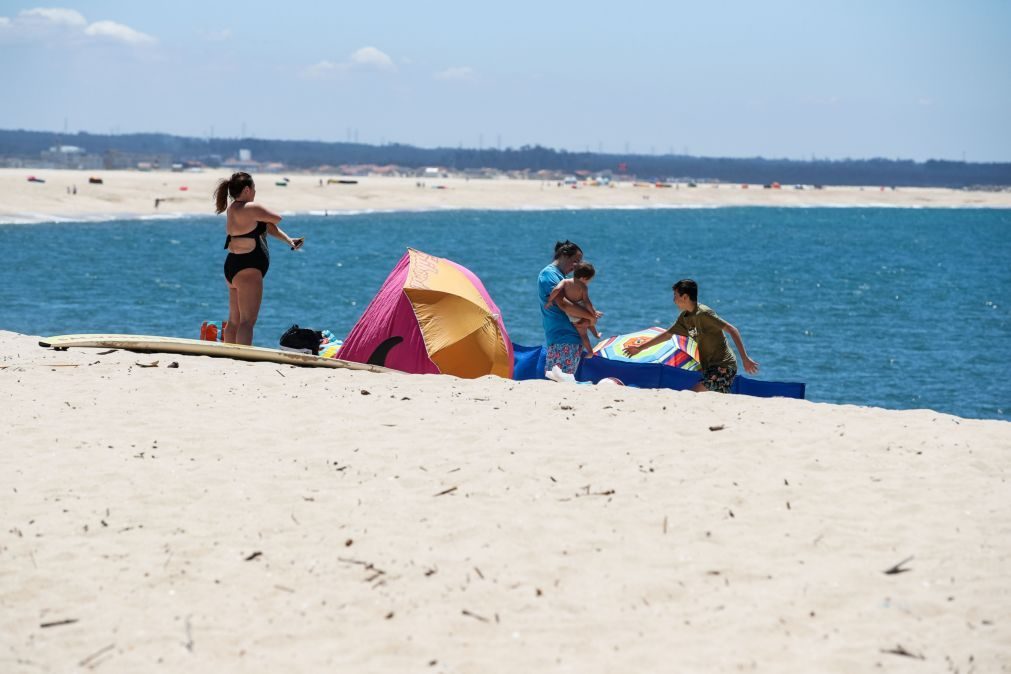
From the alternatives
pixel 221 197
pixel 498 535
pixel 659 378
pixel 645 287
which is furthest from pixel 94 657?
pixel 645 287

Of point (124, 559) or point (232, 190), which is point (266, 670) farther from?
point (232, 190)

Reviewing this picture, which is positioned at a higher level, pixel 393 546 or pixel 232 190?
pixel 232 190

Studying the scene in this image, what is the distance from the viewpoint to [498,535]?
560cm

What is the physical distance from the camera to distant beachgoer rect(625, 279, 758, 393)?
949cm

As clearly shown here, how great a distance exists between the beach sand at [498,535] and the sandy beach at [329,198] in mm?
62102

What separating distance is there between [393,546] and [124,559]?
1255 millimetres

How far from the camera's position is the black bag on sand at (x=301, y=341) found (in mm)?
10961

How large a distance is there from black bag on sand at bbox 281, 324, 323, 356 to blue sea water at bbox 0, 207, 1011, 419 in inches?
416

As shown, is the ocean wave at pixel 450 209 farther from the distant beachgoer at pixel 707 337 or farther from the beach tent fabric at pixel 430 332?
the distant beachgoer at pixel 707 337

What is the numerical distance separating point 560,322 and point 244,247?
2913 mm

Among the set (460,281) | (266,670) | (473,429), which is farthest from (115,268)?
(266,670)

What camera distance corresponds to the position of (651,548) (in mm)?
5461

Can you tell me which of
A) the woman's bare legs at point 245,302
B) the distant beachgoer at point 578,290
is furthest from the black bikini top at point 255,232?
the distant beachgoer at point 578,290

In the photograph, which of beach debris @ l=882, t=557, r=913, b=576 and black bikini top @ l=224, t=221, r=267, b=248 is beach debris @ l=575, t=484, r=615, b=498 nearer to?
beach debris @ l=882, t=557, r=913, b=576
